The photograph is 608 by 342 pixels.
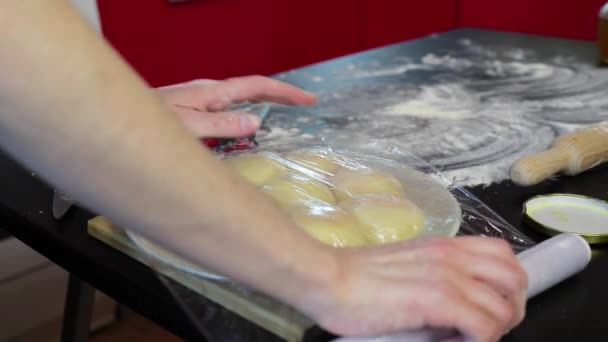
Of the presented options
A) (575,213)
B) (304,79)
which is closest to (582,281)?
(575,213)

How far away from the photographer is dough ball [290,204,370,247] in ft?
1.92

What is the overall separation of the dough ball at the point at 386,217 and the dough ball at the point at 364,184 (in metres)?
0.02

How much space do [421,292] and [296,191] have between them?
239mm

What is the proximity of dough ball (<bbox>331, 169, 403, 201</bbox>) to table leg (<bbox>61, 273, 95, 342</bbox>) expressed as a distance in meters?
0.47

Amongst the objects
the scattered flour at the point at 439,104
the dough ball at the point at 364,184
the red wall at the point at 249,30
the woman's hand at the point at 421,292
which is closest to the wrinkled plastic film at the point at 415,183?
the dough ball at the point at 364,184

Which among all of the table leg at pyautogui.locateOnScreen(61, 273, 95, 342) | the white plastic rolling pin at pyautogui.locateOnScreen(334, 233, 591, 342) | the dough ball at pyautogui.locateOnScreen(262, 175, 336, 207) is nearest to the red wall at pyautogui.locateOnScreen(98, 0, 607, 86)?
the table leg at pyautogui.locateOnScreen(61, 273, 95, 342)

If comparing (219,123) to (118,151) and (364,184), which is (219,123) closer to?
(364,184)

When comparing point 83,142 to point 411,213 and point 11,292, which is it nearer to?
Answer: point 411,213

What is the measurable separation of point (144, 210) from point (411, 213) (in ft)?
1.05

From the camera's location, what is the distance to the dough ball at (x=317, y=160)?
74 centimetres

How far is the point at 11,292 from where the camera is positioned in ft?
4.74

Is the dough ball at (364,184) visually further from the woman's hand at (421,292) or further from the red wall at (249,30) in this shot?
the red wall at (249,30)

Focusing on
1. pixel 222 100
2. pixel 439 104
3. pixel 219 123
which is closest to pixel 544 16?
pixel 439 104

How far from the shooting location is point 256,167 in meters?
0.72
